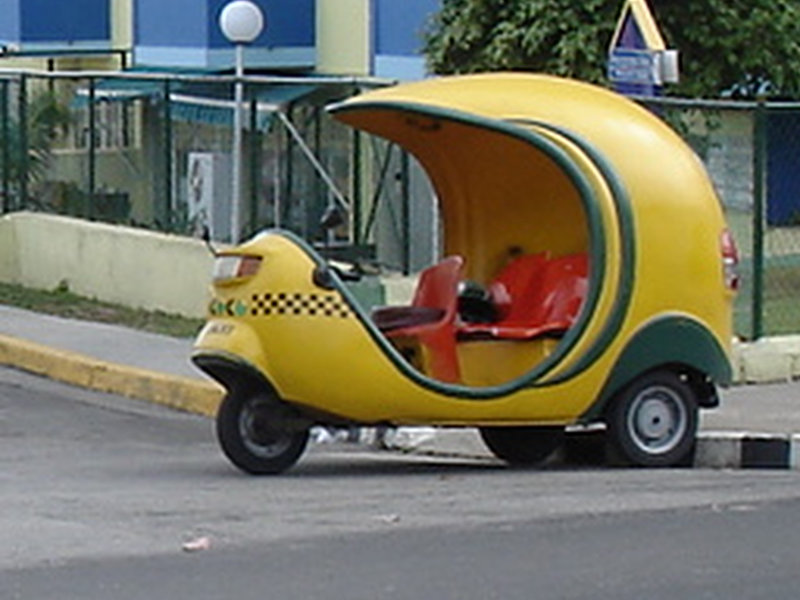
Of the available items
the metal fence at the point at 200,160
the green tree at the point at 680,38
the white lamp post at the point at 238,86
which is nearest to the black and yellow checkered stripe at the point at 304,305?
the metal fence at the point at 200,160

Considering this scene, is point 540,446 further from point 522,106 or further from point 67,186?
point 67,186

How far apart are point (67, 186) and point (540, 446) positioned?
1011cm

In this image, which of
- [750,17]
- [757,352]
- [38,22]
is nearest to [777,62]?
[750,17]

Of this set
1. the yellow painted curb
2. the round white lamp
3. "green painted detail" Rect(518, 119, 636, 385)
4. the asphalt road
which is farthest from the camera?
the round white lamp

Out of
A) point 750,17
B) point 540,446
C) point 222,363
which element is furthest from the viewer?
point 750,17

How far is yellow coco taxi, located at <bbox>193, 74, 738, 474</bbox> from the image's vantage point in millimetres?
10656

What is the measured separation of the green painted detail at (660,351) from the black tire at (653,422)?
0.29ft

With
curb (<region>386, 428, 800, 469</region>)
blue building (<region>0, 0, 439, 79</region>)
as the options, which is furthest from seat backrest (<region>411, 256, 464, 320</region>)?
blue building (<region>0, 0, 439, 79</region>)

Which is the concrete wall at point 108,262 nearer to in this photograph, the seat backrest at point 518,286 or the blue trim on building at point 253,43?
the seat backrest at point 518,286

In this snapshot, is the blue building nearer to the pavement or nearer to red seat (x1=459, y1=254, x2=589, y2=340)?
the pavement

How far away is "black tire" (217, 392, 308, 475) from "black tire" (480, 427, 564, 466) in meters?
1.15

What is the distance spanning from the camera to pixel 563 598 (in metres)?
7.65

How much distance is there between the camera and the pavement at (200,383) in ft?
38.0

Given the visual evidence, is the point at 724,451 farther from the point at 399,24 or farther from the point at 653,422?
the point at 399,24
